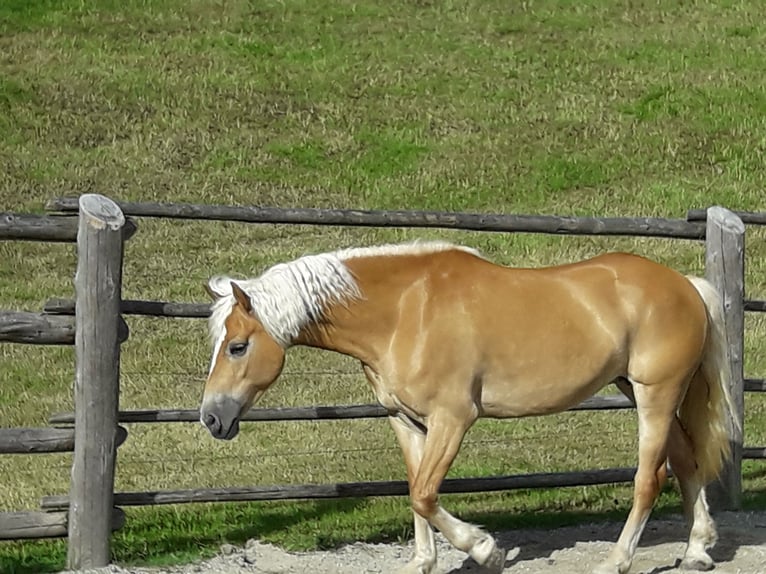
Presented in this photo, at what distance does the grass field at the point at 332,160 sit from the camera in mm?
7824

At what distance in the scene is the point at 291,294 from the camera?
5332 mm

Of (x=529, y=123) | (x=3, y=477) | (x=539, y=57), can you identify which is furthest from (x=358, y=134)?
(x=3, y=477)

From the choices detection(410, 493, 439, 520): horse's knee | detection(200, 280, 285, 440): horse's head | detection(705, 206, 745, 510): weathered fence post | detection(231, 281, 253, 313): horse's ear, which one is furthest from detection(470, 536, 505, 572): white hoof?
detection(705, 206, 745, 510): weathered fence post

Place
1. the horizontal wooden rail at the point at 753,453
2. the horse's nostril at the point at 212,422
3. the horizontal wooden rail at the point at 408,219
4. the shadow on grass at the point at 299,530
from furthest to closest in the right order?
1. the horizontal wooden rail at the point at 753,453
2. the shadow on grass at the point at 299,530
3. the horizontal wooden rail at the point at 408,219
4. the horse's nostril at the point at 212,422

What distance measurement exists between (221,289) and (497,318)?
1.16 metres

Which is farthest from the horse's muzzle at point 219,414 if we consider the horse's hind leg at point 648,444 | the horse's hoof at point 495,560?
the horse's hind leg at point 648,444

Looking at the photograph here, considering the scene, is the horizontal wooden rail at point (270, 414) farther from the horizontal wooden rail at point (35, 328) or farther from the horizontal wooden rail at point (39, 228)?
the horizontal wooden rail at point (39, 228)

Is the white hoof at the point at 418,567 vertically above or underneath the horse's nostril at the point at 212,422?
underneath

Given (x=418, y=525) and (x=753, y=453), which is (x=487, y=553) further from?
(x=753, y=453)

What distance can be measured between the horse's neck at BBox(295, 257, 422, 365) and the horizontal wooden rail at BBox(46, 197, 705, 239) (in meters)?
0.74

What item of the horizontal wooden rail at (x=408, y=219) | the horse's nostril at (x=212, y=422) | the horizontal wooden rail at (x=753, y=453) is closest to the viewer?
the horse's nostril at (x=212, y=422)

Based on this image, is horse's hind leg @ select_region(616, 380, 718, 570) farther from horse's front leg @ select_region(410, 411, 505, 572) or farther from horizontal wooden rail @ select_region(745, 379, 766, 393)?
horizontal wooden rail @ select_region(745, 379, 766, 393)

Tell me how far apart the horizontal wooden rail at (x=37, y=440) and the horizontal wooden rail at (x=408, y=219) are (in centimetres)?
99

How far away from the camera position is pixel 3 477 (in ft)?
25.6
